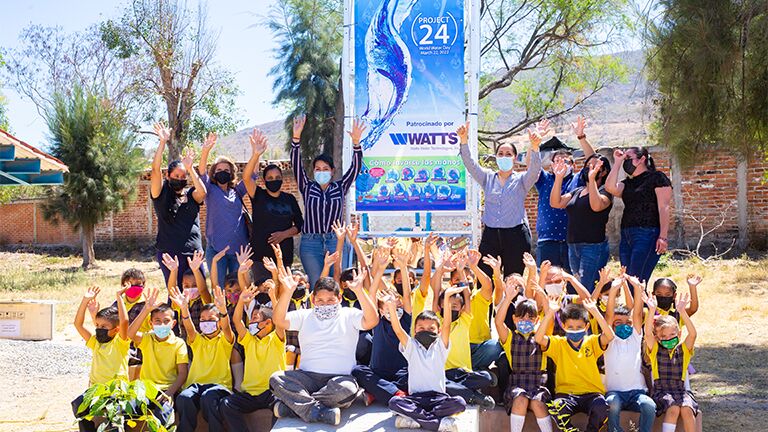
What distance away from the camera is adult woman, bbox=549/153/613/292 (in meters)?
6.79

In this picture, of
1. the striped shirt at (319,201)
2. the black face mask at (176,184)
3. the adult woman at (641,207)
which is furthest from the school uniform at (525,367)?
the black face mask at (176,184)

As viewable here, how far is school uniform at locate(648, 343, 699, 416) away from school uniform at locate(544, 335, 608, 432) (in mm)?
349

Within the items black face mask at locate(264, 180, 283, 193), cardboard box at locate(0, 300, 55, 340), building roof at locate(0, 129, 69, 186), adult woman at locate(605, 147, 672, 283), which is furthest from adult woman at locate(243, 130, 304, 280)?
cardboard box at locate(0, 300, 55, 340)

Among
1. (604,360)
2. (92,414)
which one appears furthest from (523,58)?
(92,414)

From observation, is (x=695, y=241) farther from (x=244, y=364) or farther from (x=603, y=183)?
(x=244, y=364)

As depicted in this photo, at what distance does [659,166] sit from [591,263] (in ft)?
33.3

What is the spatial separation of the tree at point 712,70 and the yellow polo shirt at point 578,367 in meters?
Result: 3.92

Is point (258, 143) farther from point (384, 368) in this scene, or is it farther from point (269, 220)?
point (384, 368)

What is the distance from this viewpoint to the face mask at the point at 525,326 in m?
5.55

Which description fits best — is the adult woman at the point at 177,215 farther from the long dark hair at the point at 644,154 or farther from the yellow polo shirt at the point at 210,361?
the long dark hair at the point at 644,154

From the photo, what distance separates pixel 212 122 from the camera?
25234mm

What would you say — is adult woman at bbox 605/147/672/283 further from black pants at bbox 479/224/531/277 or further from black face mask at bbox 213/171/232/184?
black face mask at bbox 213/171/232/184

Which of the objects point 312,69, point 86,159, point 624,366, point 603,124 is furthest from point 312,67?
point 603,124

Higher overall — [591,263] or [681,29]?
[681,29]
